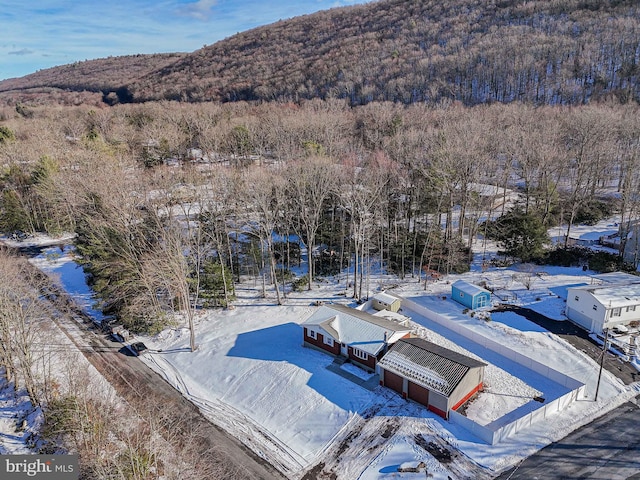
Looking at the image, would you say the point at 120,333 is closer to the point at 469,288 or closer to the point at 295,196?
the point at 295,196

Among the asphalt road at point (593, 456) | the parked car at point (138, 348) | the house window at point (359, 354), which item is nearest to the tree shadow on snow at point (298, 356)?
the house window at point (359, 354)

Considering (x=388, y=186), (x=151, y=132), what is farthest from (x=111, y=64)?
(x=388, y=186)

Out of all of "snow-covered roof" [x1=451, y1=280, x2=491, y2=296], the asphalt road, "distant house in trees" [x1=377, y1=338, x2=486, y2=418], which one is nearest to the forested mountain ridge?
"snow-covered roof" [x1=451, y1=280, x2=491, y2=296]

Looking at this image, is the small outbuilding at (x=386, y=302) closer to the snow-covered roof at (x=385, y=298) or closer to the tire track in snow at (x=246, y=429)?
the snow-covered roof at (x=385, y=298)

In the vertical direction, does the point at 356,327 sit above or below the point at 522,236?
below

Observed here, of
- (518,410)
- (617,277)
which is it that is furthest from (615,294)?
(518,410)

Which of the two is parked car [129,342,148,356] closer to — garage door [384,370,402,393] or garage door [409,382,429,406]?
garage door [384,370,402,393]
